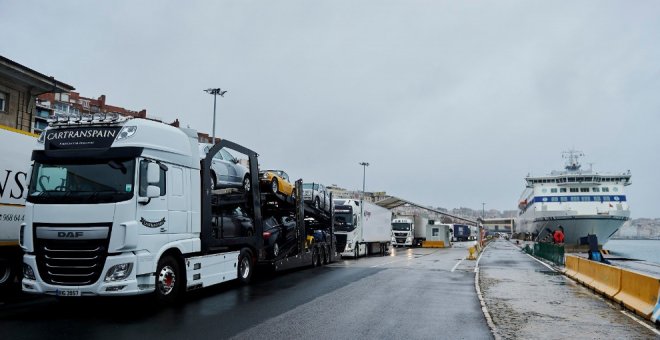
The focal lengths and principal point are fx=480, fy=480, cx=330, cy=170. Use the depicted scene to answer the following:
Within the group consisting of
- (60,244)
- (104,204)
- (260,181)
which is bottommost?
(60,244)

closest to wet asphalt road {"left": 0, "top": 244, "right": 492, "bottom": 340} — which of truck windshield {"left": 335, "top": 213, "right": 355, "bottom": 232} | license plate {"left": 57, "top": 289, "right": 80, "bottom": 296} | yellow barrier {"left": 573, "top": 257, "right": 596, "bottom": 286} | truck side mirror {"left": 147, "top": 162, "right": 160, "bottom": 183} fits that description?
license plate {"left": 57, "top": 289, "right": 80, "bottom": 296}

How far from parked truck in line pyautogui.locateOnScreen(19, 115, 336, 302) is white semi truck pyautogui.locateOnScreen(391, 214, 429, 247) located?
39.2m

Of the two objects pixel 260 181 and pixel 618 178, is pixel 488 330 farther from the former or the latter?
pixel 618 178

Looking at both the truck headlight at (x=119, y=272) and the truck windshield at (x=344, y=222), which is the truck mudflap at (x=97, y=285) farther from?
the truck windshield at (x=344, y=222)

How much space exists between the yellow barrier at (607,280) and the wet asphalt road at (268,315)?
332cm

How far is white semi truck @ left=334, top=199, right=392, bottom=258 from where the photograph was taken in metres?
25.7

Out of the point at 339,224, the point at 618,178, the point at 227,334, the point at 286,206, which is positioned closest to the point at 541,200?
the point at 618,178

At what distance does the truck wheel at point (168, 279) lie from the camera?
30.4ft

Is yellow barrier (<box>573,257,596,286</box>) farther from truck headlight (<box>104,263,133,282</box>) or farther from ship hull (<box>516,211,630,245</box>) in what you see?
ship hull (<box>516,211,630,245</box>)

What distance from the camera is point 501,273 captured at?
60.9 feet

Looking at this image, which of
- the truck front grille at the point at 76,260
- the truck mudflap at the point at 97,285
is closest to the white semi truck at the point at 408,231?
the truck mudflap at the point at 97,285

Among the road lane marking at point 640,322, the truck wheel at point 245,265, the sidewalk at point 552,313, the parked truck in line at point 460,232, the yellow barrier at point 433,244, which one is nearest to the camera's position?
the sidewalk at point 552,313

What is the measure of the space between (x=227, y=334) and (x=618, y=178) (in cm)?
5766

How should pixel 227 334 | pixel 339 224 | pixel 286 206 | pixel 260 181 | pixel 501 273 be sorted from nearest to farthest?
pixel 227 334 → pixel 260 181 → pixel 286 206 → pixel 501 273 → pixel 339 224
